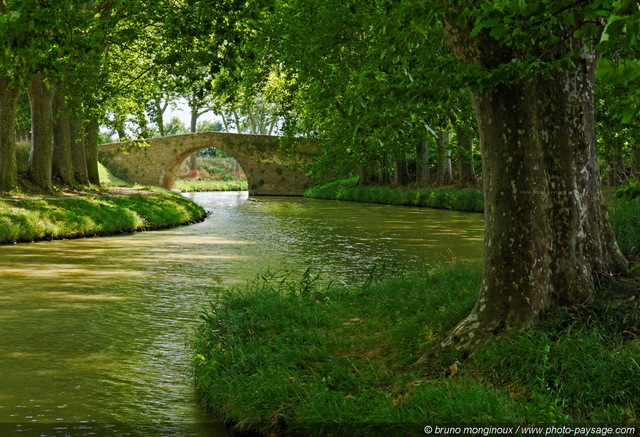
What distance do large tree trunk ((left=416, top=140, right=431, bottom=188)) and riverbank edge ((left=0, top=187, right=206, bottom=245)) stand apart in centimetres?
1188

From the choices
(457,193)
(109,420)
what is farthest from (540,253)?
(457,193)

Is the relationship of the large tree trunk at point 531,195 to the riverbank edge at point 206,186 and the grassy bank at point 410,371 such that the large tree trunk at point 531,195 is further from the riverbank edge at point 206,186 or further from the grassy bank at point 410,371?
the riverbank edge at point 206,186

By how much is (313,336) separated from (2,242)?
11.5m

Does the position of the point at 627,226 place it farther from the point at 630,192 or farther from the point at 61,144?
the point at 61,144

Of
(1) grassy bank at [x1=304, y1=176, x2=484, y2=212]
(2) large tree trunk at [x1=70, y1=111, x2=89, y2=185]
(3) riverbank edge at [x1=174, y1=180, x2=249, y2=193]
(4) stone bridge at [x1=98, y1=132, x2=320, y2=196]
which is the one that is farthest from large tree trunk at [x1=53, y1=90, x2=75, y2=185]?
(3) riverbank edge at [x1=174, y1=180, x2=249, y2=193]

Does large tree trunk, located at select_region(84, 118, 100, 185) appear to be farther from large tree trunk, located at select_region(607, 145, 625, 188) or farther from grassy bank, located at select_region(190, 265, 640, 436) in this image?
grassy bank, located at select_region(190, 265, 640, 436)

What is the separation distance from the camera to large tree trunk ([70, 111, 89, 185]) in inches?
964

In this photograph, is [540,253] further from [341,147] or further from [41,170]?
[41,170]

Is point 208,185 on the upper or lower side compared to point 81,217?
upper

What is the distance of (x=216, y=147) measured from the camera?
46.7 m

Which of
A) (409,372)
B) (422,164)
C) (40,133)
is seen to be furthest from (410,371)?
(422,164)

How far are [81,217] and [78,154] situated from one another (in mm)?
7826

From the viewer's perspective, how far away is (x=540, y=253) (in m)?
5.23

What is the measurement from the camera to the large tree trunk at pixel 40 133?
20.5m
